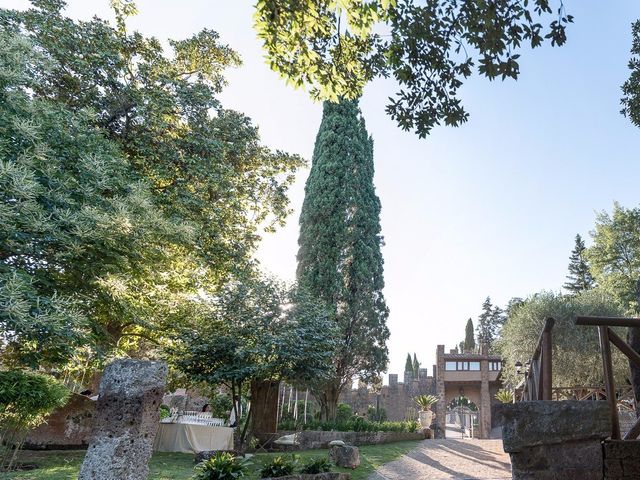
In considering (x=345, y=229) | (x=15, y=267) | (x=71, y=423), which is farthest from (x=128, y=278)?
(x=345, y=229)

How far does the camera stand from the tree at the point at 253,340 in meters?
11.1

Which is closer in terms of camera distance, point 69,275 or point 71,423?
point 69,275

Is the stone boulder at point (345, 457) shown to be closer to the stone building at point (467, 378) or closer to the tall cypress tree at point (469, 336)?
the stone building at point (467, 378)

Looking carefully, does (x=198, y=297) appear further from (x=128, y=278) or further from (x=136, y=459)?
(x=136, y=459)

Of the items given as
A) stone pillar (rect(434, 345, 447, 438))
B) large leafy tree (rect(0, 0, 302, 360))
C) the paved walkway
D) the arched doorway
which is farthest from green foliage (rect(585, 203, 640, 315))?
large leafy tree (rect(0, 0, 302, 360))

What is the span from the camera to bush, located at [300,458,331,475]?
7.95 metres

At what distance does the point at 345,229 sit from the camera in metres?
21.4

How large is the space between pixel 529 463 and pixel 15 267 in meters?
8.51

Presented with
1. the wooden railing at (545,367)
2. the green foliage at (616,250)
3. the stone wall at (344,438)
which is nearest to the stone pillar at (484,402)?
the green foliage at (616,250)

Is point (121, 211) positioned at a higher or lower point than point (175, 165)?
lower

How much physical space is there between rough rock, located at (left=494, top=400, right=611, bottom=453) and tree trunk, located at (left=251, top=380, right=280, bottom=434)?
11335 mm

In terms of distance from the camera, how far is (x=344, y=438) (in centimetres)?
1579

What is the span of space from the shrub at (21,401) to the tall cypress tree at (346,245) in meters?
12.3

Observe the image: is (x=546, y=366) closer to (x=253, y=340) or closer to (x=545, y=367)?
(x=545, y=367)
